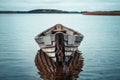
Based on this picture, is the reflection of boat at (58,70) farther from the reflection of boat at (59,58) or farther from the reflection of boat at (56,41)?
the reflection of boat at (56,41)

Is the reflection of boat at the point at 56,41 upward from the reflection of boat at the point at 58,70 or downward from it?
upward

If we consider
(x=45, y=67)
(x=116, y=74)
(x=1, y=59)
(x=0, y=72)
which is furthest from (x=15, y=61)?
(x=116, y=74)

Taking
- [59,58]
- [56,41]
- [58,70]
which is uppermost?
[56,41]

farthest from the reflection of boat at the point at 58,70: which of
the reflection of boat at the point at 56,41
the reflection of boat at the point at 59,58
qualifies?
the reflection of boat at the point at 56,41

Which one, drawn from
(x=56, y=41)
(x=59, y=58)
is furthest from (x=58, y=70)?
(x=56, y=41)

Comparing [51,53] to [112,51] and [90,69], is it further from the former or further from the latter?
[112,51]

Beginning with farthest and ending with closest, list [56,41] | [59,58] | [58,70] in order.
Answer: [56,41]
[59,58]
[58,70]

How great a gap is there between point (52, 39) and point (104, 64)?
587cm

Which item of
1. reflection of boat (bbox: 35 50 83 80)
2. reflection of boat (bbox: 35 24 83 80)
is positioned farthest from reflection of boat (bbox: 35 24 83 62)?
reflection of boat (bbox: 35 50 83 80)

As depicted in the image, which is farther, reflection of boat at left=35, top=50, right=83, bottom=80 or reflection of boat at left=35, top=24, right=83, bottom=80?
reflection of boat at left=35, top=24, right=83, bottom=80

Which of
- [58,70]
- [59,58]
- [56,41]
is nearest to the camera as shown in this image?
[58,70]

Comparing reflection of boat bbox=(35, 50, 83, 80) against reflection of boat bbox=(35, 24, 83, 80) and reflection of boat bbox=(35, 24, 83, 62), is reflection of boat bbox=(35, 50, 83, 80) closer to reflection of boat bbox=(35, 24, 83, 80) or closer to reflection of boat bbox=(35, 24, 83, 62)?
reflection of boat bbox=(35, 24, 83, 80)

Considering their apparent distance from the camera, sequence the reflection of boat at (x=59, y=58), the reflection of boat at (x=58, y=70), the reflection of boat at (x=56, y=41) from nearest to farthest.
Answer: the reflection of boat at (x=58, y=70)
the reflection of boat at (x=59, y=58)
the reflection of boat at (x=56, y=41)

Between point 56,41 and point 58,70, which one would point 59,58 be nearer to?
point 58,70
